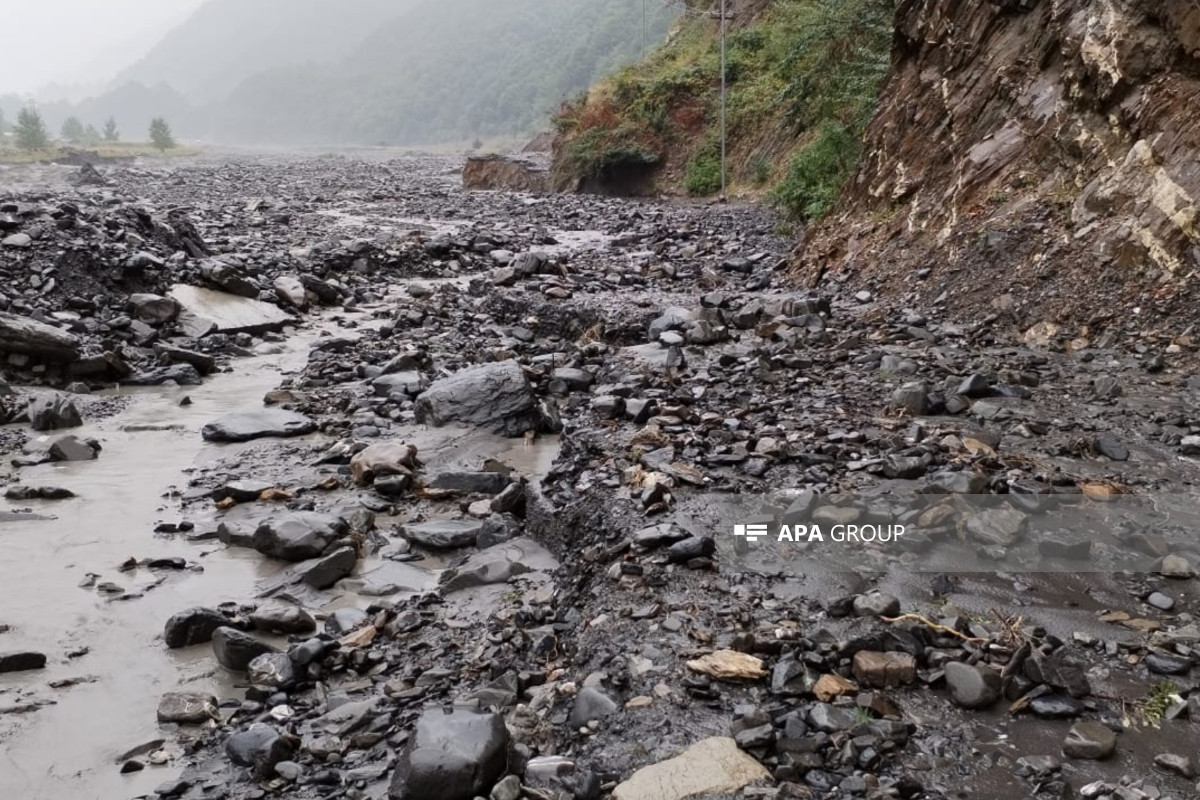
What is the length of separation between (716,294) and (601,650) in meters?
6.70

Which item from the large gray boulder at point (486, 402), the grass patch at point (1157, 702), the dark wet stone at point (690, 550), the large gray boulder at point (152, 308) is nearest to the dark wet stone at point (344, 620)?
the dark wet stone at point (690, 550)

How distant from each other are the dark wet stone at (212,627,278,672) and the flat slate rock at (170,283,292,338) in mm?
6504

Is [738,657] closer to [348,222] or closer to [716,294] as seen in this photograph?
[716,294]

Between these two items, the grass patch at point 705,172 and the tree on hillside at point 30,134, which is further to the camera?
the tree on hillside at point 30,134

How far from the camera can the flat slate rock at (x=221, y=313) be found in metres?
9.61

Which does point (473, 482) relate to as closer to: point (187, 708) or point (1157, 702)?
point (187, 708)

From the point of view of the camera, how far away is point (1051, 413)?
491cm

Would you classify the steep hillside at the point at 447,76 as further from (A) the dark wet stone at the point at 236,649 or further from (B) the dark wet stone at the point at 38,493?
(A) the dark wet stone at the point at 236,649

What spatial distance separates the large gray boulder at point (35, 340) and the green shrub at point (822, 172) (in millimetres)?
8839

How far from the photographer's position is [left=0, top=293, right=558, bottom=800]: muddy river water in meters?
3.07

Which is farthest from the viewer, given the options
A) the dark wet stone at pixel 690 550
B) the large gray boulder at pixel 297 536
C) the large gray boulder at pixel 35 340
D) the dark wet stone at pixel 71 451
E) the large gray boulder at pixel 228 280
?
the large gray boulder at pixel 228 280

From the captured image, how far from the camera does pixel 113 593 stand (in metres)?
4.26

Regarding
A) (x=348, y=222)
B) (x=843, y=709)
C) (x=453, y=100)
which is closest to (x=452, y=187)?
(x=348, y=222)

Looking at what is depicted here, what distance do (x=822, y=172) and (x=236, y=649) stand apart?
1146 centimetres
